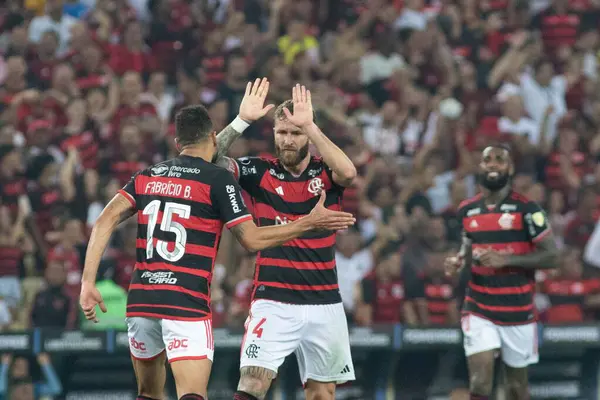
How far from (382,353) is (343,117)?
164 inches

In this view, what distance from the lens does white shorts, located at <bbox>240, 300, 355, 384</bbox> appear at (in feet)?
28.3

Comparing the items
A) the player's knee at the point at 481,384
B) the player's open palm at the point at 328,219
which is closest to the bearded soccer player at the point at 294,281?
the player's open palm at the point at 328,219

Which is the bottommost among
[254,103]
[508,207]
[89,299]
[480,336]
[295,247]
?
[480,336]

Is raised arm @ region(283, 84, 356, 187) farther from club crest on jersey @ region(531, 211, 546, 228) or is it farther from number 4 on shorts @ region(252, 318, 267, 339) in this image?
club crest on jersey @ region(531, 211, 546, 228)

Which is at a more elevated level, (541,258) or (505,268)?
(541,258)

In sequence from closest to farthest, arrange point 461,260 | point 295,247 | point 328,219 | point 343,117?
point 328,219 < point 295,247 < point 461,260 < point 343,117

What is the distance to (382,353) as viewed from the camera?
13.6 metres

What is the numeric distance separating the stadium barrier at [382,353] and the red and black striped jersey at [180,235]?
5113mm

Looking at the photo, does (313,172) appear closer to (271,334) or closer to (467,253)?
(271,334)

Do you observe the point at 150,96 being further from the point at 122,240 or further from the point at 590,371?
the point at 590,371

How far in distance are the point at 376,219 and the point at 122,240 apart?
3426mm

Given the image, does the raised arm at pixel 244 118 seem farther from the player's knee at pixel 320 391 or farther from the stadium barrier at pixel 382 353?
the stadium barrier at pixel 382 353

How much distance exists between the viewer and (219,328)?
12.9m

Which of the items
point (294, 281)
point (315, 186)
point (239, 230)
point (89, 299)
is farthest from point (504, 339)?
point (89, 299)
